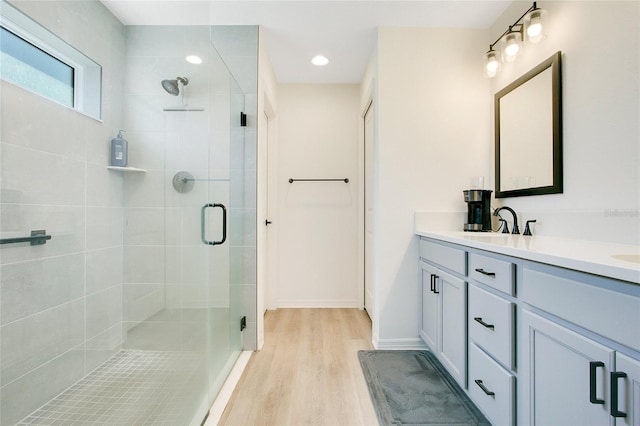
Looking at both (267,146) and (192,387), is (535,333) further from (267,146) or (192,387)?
(267,146)

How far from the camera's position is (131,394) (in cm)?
101

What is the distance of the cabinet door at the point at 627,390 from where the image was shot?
67 cm

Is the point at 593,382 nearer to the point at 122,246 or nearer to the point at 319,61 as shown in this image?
the point at 122,246

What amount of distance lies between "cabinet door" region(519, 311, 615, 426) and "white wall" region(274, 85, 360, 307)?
2064mm

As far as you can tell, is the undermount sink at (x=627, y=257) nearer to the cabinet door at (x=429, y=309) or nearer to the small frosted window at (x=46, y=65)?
the cabinet door at (x=429, y=309)

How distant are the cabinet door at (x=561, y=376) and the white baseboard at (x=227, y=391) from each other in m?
1.35

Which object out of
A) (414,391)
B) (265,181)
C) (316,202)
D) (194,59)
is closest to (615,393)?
(414,391)

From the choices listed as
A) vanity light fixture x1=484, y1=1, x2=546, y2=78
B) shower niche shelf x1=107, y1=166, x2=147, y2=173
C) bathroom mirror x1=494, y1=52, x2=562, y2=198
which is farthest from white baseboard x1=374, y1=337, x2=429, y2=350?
vanity light fixture x1=484, y1=1, x2=546, y2=78

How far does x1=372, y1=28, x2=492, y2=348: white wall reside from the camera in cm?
213

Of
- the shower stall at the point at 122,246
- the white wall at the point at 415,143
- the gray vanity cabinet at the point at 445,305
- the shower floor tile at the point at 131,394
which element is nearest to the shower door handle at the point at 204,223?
the shower stall at the point at 122,246

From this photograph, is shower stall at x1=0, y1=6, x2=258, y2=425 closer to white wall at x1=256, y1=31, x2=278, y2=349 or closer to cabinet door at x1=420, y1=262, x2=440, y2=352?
white wall at x1=256, y1=31, x2=278, y2=349

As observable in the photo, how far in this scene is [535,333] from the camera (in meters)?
1.01

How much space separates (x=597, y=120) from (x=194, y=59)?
193 centimetres

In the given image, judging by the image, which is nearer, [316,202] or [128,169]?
[128,169]
